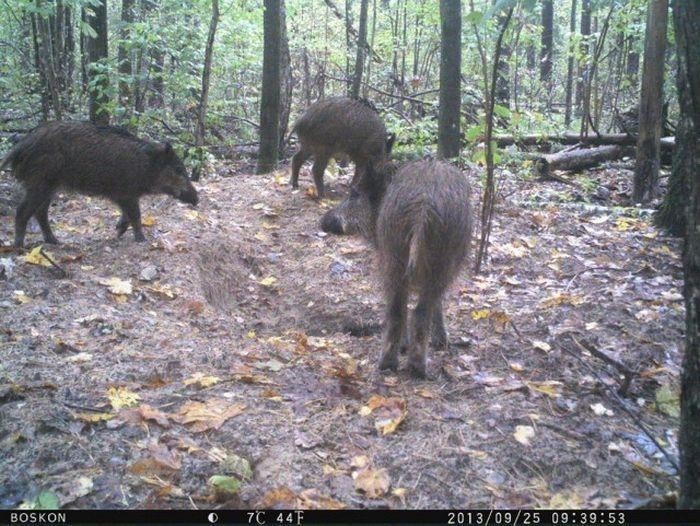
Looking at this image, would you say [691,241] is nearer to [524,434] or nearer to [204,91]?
[524,434]

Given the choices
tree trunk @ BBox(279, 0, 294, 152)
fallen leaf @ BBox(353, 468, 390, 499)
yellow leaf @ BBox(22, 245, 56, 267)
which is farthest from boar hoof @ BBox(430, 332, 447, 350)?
tree trunk @ BBox(279, 0, 294, 152)

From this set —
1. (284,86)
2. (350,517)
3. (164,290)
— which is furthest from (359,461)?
(284,86)

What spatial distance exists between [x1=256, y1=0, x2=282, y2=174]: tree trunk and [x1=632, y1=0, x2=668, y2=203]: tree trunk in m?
4.97

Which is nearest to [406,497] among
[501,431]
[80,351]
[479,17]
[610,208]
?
[501,431]

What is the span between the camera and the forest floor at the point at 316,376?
3006mm

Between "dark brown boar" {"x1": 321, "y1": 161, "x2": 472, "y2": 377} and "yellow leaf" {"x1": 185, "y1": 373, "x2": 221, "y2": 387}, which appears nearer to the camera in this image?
"yellow leaf" {"x1": 185, "y1": 373, "x2": 221, "y2": 387}

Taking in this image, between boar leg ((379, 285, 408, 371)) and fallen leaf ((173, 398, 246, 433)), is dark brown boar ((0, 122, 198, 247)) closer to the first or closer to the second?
boar leg ((379, 285, 408, 371))

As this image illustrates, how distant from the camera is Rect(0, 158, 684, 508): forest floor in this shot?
3006mm

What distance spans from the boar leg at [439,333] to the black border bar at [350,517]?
2167 mm

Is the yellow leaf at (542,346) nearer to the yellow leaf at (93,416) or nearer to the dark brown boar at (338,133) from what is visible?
the yellow leaf at (93,416)

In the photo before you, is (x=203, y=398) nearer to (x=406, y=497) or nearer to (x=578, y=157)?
(x=406, y=497)

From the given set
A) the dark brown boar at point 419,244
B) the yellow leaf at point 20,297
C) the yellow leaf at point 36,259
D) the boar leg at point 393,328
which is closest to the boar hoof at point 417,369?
the dark brown boar at point 419,244

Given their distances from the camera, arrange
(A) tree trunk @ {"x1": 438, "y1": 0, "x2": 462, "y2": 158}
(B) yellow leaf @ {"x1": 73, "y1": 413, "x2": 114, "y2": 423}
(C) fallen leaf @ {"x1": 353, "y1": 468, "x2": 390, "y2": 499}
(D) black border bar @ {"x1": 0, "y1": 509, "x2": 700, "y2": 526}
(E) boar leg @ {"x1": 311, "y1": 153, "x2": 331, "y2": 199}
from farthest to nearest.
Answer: (E) boar leg @ {"x1": 311, "y1": 153, "x2": 331, "y2": 199} < (A) tree trunk @ {"x1": 438, "y1": 0, "x2": 462, "y2": 158} < (B) yellow leaf @ {"x1": 73, "y1": 413, "x2": 114, "y2": 423} < (C) fallen leaf @ {"x1": 353, "y1": 468, "x2": 390, "y2": 499} < (D) black border bar @ {"x1": 0, "y1": 509, "x2": 700, "y2": 526}

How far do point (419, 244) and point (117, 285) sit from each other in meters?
2.89
